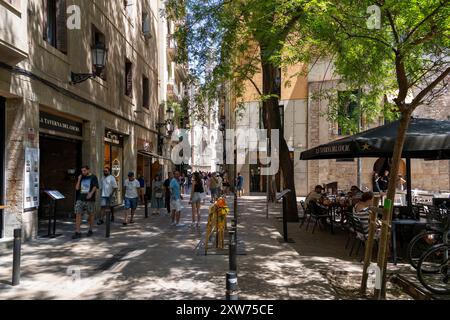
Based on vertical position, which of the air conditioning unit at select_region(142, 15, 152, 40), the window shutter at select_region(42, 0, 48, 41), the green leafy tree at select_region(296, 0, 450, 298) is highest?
the air conditioning unit at select_region(142, 15, 152, 40)

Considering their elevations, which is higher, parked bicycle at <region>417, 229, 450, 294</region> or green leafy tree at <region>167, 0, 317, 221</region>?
green leafy tree at <region>167, 0, 317, 221</region>

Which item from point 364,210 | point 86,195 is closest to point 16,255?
point 86,195

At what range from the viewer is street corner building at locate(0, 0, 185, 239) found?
9.63 metres

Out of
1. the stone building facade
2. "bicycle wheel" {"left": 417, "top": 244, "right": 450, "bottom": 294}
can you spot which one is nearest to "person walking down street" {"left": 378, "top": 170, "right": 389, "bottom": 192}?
the stone building facade

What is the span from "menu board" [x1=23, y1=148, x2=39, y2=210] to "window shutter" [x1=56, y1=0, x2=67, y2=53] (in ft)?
11.8

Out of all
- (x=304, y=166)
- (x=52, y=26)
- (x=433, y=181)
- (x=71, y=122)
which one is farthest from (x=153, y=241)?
(x=433, y=181)

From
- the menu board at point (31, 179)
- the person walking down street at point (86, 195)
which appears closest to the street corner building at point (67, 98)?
the menu board at point (31, 179)

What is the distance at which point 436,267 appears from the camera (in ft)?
20.3

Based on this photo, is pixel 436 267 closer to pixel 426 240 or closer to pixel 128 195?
pixel 426 240

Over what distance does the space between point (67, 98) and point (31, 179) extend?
2.94 meters

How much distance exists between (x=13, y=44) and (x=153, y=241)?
17.3ft

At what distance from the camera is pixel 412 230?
8625 mm

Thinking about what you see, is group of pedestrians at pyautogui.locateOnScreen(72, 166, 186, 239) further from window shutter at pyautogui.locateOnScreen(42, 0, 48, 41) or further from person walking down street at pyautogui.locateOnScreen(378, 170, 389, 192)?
person walking down street at pyautogui.locateOnScreen(378, 170, 389, 192)
